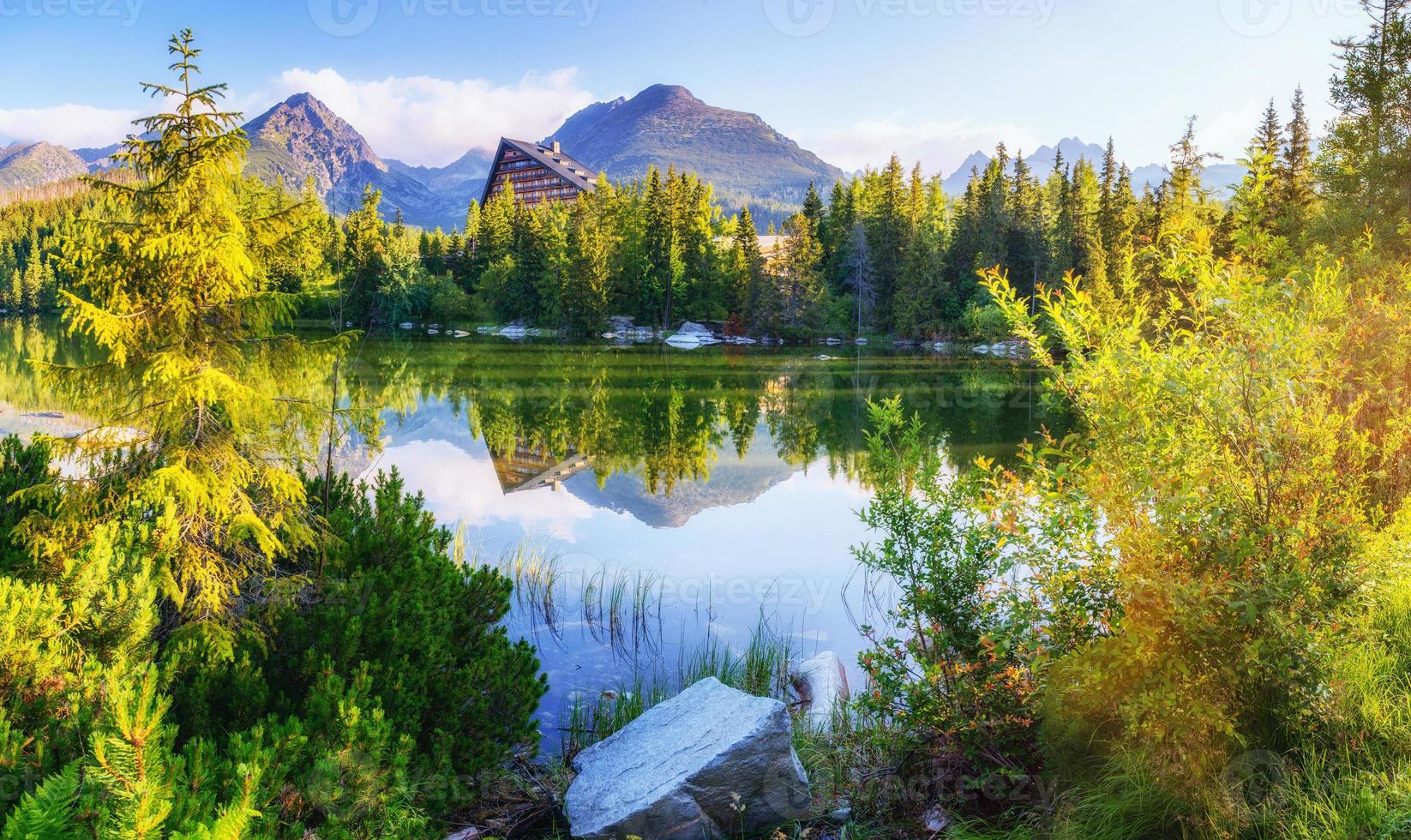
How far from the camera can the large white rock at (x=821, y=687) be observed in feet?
17.7

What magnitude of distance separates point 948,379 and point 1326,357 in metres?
29.1

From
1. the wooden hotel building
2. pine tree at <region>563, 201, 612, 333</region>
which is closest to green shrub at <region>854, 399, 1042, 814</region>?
pine tree at <region>563, 201, 612, 333</region>

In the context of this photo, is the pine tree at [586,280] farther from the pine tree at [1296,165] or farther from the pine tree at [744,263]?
the pine tree at [1296,165]

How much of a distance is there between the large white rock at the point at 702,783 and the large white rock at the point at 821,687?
135cm

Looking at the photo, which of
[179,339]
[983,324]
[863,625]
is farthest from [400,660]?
[983,324]

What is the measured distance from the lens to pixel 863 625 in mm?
4324

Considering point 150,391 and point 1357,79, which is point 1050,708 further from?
point 1357,79

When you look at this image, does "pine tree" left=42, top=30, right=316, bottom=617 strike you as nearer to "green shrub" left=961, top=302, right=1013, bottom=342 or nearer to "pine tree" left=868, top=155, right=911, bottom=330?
"green shrub" left=961, top=302, right=1013, bottom=342

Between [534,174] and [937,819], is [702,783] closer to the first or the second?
[937,819]

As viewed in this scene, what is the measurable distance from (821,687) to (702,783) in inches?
91.7

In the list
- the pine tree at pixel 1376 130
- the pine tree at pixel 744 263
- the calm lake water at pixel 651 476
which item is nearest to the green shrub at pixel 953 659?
the calm lake water at pixel 651 476

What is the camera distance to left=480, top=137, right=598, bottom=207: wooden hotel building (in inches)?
3593

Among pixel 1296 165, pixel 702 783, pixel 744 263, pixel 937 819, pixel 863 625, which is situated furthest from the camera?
pixel 744 263

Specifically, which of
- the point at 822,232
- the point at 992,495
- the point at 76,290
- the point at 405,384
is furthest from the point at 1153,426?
the point at 822,232
